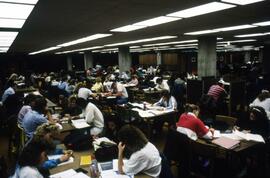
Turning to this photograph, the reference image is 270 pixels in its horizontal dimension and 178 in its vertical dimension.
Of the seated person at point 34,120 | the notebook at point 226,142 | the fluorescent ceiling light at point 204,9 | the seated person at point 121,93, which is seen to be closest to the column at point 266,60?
the seated person at point 121,93

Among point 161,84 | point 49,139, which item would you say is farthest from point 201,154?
point 161,84

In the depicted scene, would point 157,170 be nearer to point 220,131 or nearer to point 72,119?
point 220,131

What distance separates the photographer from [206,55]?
10.9 metres

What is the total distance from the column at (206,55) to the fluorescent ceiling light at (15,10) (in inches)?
308

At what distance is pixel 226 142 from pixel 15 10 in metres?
4.23

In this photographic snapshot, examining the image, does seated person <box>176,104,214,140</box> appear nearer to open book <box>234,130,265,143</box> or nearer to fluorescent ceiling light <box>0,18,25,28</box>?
open book <box>234,130,265,143</box>

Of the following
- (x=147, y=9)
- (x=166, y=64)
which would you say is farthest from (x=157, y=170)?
(x=166, y=64)

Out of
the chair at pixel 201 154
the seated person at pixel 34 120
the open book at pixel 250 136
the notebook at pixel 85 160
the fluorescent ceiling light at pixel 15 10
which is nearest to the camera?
the notebook at pixel 85 160

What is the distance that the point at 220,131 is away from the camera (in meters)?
4.84

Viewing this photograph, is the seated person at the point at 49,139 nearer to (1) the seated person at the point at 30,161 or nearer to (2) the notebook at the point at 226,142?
(1) the seated person at the point at 30,161

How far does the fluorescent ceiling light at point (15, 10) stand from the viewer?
394 cm

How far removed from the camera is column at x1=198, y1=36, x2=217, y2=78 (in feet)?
35.4

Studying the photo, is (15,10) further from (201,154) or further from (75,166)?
(201,154)

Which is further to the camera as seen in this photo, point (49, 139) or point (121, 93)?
point (121, 93)
